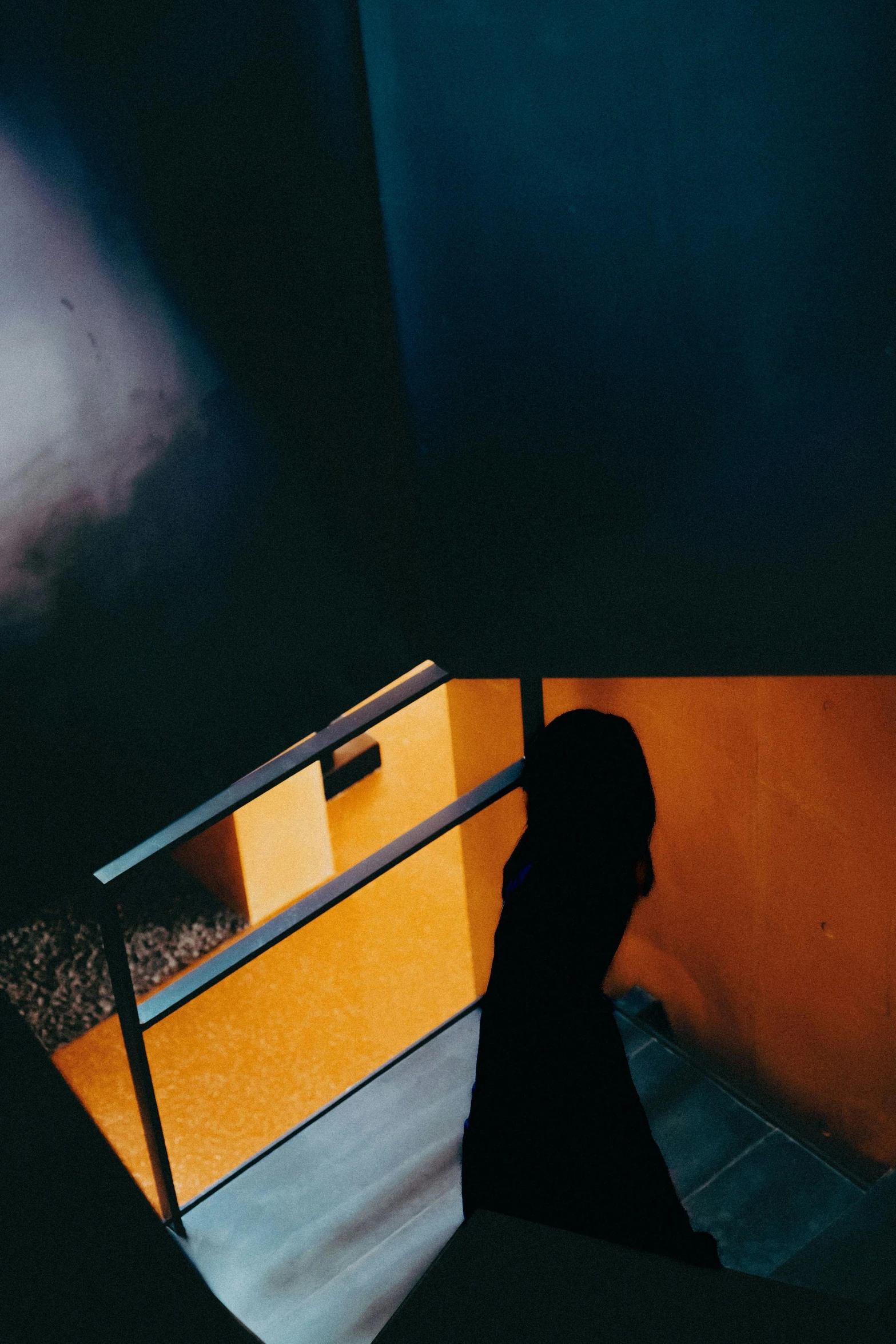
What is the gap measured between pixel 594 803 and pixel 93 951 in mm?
4139

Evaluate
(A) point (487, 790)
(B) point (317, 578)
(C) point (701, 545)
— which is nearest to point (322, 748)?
(B) point (317, 578)

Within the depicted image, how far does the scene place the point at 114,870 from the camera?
80.0 inches

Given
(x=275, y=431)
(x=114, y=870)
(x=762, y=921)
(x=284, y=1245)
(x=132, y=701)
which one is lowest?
(x=284, y=1245)

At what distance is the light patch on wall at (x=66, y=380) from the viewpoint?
169cm

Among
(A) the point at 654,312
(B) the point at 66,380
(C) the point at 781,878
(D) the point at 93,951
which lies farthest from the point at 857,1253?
(D) the point at 93,951

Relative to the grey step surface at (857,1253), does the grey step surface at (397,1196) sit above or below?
below

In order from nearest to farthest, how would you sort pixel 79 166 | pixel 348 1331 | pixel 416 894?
pixel 79 166 → pixel 348 1331 → pixel 416 894

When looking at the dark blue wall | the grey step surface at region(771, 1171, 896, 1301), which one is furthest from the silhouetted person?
the dark blue wall

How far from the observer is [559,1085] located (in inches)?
62.2

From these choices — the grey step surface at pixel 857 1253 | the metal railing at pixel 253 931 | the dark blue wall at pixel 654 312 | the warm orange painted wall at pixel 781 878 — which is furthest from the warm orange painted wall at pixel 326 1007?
the grey step surface at pixel 857 1253

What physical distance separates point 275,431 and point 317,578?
0.96 feet

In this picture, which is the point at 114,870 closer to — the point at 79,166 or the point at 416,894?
the point at 79,166

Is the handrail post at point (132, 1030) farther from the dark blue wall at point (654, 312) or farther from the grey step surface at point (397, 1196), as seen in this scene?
the dark blue wall at point (654, 312)

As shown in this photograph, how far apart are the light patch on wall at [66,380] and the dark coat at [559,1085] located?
0.90m
